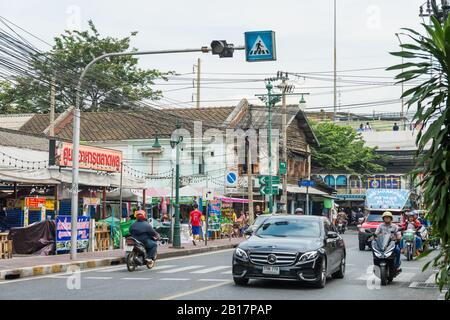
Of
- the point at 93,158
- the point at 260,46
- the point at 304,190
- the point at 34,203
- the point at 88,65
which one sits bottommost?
the point at 34,203

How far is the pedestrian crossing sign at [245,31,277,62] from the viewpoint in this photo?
17.2 meters

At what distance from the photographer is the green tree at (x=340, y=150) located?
65125 mm

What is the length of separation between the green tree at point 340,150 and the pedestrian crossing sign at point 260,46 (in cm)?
4798

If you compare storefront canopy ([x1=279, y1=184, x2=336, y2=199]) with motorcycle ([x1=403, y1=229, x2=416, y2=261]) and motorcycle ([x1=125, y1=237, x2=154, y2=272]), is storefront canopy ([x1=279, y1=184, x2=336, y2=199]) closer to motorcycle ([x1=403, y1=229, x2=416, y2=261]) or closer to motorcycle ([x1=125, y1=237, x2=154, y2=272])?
motorcycle ([x1=403, y1=229, x2=416, y2=261])

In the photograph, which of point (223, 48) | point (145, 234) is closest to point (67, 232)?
point (145, 234)

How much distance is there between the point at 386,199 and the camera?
119ft

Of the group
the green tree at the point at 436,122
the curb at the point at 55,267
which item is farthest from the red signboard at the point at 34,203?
the green tree at the point at 436,122

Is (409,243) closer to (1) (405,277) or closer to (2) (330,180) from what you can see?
(1) (405,277)

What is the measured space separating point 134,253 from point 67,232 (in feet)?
20.0

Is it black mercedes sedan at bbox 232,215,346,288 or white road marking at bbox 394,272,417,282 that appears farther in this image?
white road marking at bbox 394,272,417,282

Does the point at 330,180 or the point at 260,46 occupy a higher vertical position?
the point at 260,46

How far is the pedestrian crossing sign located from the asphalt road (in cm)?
543

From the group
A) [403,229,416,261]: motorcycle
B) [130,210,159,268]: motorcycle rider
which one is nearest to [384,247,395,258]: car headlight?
[130,210,159,268]: motorcycle rider
